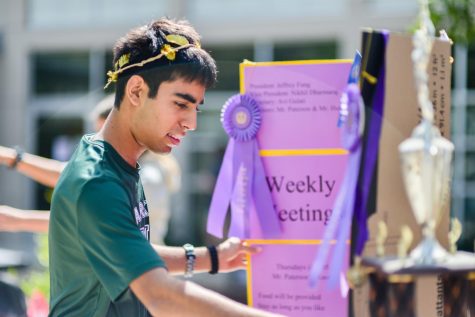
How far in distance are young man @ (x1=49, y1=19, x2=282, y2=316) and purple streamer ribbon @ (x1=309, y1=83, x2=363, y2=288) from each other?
18 centimetres

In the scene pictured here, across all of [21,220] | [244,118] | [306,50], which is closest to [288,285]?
[244,118]

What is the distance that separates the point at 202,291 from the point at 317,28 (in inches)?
310

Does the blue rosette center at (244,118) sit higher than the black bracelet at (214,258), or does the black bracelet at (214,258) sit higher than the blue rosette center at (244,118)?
the blue rosette center at (244,118)

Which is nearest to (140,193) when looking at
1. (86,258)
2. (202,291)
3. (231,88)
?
(86,258)

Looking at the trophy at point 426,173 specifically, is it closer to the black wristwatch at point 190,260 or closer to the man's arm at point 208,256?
the man's arm at point 208,256

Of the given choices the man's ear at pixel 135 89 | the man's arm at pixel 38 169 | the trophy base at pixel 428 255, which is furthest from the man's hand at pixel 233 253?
the man's arm at pixel 38 169

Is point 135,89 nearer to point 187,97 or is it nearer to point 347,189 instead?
point 187,97

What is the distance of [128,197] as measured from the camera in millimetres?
1775

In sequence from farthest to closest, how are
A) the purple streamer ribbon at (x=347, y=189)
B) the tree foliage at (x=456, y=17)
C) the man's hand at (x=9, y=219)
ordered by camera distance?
1. the tree foliage at (x=456, y=17)
2. the man's hand at (x=9, y=219)
3. the purple streamer ribbon at (x=347, y=189)

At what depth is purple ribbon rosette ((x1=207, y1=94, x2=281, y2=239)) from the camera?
2.14 meters

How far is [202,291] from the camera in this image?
1623mm

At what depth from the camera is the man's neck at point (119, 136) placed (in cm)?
191

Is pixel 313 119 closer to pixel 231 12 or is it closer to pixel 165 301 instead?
pixel 165 301

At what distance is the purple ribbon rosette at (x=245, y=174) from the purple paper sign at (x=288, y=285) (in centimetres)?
7
